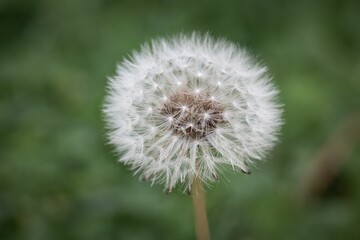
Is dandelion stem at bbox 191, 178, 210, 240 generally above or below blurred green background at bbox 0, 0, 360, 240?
below

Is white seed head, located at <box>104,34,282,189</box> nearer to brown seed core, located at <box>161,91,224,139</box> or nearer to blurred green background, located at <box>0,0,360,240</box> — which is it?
brown seed core, located at <box>161,91,224,139</box>

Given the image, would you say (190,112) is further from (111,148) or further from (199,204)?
(111,148)

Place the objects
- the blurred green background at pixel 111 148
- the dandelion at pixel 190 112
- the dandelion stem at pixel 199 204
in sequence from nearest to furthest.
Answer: the dandelion stem at pixel 199 204
the dandelion at pixel 190 112
the blurred green background at pixel 111 148

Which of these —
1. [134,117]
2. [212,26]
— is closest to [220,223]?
[134,117]

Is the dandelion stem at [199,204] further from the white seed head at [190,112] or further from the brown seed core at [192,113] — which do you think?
the brown seed core at [192,113]

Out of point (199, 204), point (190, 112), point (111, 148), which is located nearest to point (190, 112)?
point (190, 112)

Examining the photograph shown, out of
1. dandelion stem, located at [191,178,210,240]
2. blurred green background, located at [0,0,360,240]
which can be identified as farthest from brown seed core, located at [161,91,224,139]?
blurred green background, located at [0,0,360,240]

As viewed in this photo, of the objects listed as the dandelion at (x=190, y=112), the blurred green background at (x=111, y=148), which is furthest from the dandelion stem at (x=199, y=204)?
the blurred green background at (x=111, y=148)
